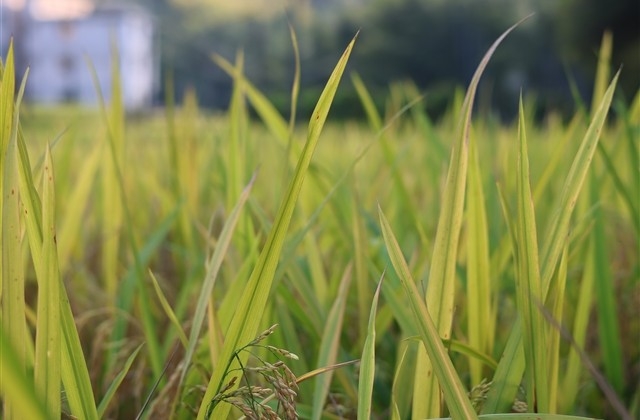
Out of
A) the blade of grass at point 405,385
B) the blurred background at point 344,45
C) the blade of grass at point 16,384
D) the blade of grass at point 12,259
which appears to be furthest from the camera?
the blurred background at point 344,45

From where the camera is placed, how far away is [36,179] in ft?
1.40

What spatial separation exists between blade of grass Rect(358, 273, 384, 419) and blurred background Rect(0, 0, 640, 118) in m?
0.13

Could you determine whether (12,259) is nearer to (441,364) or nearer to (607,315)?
(441,364)

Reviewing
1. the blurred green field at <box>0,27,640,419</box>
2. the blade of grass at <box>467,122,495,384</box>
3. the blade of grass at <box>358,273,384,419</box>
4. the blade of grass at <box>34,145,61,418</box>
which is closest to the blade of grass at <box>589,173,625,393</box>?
the blurred green field at <box>0,27,640,419</box>

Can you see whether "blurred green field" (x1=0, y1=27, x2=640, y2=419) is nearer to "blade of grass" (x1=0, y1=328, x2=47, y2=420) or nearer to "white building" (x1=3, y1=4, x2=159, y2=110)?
"blade of grass" (x1=0, y1=328, x2=47, y2=420)

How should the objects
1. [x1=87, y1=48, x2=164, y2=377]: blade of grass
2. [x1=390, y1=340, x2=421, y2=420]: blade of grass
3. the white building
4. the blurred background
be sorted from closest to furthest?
1. [x1=390, y1=340, x2=421, y2=420]: blade of grass
2. [x1=87, y1=48, x2=164, y2=377]: blade of grass
3. the blurred background
4. the white building

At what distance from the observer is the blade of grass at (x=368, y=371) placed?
29 centimetres

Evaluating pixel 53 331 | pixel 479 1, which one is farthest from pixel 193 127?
pixel 479 1

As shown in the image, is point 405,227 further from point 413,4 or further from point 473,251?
point 413,4

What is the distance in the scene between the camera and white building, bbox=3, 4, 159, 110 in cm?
2983

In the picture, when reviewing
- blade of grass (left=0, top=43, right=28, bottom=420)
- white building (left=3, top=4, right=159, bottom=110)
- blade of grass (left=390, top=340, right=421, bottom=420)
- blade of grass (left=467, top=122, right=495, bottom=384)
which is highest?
blade of grass (left=0, top=43, right=28, bottom=420)

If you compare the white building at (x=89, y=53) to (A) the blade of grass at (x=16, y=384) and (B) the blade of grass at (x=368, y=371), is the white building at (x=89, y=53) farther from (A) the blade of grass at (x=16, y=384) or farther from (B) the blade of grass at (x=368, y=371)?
(A) the blade of grass at (x=16, y=384)

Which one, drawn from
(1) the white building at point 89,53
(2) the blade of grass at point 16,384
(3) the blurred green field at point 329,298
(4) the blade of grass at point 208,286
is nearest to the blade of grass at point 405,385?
(3) the blurred green field at point 329,298

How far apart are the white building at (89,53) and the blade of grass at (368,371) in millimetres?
29816
